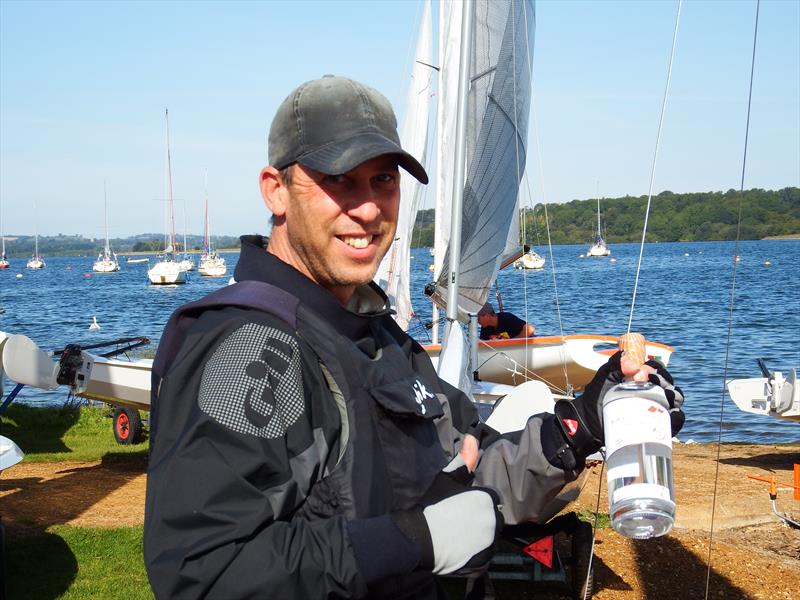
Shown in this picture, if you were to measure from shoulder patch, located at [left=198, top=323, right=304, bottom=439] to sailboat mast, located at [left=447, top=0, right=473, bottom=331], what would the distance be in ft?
20.9

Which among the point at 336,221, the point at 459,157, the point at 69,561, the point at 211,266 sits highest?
the point at 459,157

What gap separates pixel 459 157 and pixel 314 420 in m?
7.03

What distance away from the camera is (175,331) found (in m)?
1.74

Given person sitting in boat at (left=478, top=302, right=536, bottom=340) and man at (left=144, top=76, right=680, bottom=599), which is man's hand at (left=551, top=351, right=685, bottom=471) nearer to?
man at (left=144, top=76, right=680, bottom=599)

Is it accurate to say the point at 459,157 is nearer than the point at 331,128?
No

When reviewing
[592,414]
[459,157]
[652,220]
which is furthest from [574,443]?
[652,220]

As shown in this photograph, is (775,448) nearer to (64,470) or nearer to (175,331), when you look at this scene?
(64,470)

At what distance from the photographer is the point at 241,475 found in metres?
1.48

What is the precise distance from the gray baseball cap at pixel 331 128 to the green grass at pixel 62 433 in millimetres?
8676

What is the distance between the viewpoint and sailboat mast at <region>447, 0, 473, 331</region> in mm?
8211

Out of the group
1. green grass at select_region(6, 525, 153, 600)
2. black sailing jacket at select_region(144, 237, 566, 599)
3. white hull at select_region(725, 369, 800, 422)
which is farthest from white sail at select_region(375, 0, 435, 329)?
black sailing jacket at select_region(144, 237, 566, 599)

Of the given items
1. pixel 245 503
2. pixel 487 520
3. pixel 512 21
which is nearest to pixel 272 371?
pixel 245 503

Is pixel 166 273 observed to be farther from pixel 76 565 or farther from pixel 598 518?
pixel 76 565

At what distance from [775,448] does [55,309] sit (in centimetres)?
4584
